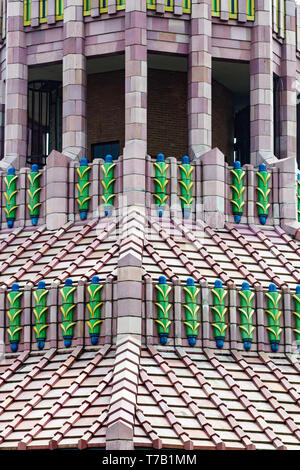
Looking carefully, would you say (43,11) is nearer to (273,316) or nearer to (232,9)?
(232,9)

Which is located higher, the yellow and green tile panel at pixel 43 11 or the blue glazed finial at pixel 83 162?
the yellow and green tile panel at pixel 43 11

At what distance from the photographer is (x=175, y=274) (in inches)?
2034

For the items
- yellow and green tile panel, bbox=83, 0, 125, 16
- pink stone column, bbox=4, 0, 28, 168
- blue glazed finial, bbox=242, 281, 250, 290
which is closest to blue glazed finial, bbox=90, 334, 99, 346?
blue glazed finial, bbox=242, 281, 250, 290

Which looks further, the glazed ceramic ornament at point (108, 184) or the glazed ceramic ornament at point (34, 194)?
the glazed ceramic ornament at point (34, 194)

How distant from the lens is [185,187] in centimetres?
5397

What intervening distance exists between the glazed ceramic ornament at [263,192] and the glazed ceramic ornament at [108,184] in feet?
13.6

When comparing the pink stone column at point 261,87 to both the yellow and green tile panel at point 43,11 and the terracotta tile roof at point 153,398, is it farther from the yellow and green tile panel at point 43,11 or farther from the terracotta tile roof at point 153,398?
the terracotta tile roof at point 153,398

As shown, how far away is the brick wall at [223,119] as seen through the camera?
58.6 meters

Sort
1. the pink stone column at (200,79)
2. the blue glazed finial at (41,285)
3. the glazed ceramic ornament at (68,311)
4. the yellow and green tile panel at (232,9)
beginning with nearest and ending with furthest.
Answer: the glazed ceramic ornament at (68,311), the blue glazed finial at (41,285), the pink stone column at (200,79), the yellow and green tile panel at (232,9)

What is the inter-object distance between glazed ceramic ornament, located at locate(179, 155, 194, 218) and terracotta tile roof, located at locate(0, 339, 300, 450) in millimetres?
4644

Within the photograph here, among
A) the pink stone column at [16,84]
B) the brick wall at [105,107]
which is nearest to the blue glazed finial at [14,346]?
the pink stone column at [16,84]

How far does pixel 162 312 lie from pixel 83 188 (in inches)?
203

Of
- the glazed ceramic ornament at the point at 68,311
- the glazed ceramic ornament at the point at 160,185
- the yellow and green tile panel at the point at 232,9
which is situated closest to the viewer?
the glazed ceramic ornament at the point at 68,311
